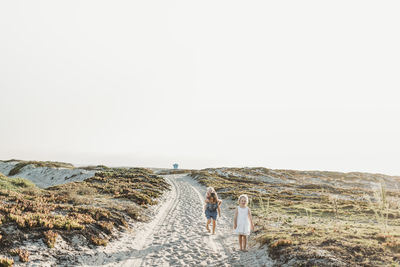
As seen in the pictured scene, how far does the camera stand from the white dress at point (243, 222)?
1162 cm

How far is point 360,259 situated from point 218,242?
6451 millimetres

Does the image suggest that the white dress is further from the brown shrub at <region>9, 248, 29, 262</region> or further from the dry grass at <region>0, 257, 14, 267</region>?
the dry grass at <region>0, 257, 14, 267</region>

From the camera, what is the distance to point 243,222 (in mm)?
11672

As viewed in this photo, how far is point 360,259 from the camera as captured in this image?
9328mm

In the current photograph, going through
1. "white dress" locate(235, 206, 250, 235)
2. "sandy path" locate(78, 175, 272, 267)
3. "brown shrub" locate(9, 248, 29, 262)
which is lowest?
"sandy path" locate(78, 175, 272, 267)

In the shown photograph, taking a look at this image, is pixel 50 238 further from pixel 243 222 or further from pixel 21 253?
pixel 243 222

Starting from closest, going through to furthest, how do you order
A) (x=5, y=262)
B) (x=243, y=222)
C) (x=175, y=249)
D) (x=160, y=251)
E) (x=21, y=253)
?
(x=5, y=262), (x=21, y=253), (x=160, y=251), (x=243, y=222), (x=175, y=249)

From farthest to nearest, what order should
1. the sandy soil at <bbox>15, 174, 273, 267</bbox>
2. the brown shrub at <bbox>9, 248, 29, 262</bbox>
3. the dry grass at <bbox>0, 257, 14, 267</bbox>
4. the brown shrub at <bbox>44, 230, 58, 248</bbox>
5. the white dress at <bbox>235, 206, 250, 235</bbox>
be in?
the white dress at <bbox>235, 206, 250, 235</bbox>, the brown shrub at <bbox>44, 230, 58, 248</bbox>, the sandy soil at <bbox>15, 174, 273, 267</bbox>, the brown shrub at <bbox>9, 248, 29, 262</bbox>, the dry grass at <bbox>0, 257, 14, 267</bbox>

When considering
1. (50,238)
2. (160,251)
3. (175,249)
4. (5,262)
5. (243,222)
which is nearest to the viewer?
(5,262)

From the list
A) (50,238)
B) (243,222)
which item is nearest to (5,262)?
(50,238)

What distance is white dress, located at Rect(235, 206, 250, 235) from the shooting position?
11.6 meters

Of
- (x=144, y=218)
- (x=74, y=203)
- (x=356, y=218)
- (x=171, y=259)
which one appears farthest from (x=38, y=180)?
(x=356, y=218)

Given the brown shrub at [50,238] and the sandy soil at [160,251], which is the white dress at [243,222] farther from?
the brown shrub at [50,238]

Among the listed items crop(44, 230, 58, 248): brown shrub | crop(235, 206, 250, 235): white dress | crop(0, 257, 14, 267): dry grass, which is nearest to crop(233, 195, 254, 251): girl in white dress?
crop(235, 206, 250, 235): white dress
